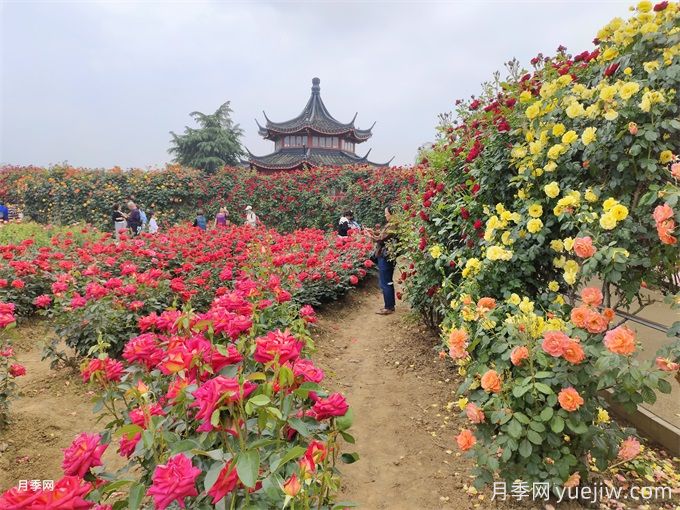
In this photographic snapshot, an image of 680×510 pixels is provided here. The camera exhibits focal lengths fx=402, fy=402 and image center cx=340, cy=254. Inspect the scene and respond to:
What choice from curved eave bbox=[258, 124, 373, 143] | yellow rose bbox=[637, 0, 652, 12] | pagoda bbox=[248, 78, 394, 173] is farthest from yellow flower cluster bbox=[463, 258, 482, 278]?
curved eave bbox=[258, 124, 373, 143]

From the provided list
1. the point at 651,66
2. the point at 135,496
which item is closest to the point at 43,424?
the point at 135,496

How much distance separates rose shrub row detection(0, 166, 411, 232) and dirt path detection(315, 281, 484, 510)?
9173 millimetres

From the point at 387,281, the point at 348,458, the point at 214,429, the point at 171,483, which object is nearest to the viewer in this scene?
the point at 171,483

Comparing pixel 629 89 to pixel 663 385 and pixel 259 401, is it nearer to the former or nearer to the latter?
pixel 663 385

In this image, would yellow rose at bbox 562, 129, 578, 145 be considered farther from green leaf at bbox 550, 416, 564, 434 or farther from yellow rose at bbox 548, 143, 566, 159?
green leaf at bbox 550, 416, 564, 434

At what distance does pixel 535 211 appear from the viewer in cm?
241

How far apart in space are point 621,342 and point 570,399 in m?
0.31

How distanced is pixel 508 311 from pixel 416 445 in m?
1.19

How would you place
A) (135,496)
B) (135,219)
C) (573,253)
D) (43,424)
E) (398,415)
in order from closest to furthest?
(135,496) → (573,253) → (43,424) → (398,415) → (135,219)

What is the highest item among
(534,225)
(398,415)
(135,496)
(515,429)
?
(534,225)

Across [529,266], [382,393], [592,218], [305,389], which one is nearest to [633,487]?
[529,266]

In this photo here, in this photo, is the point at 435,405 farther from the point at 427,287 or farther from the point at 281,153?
the point at 281,153

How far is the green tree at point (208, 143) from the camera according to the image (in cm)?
2802

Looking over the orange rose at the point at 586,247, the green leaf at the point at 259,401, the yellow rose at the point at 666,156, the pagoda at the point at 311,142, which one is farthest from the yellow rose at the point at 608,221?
the pagoda at the point at 311,142
